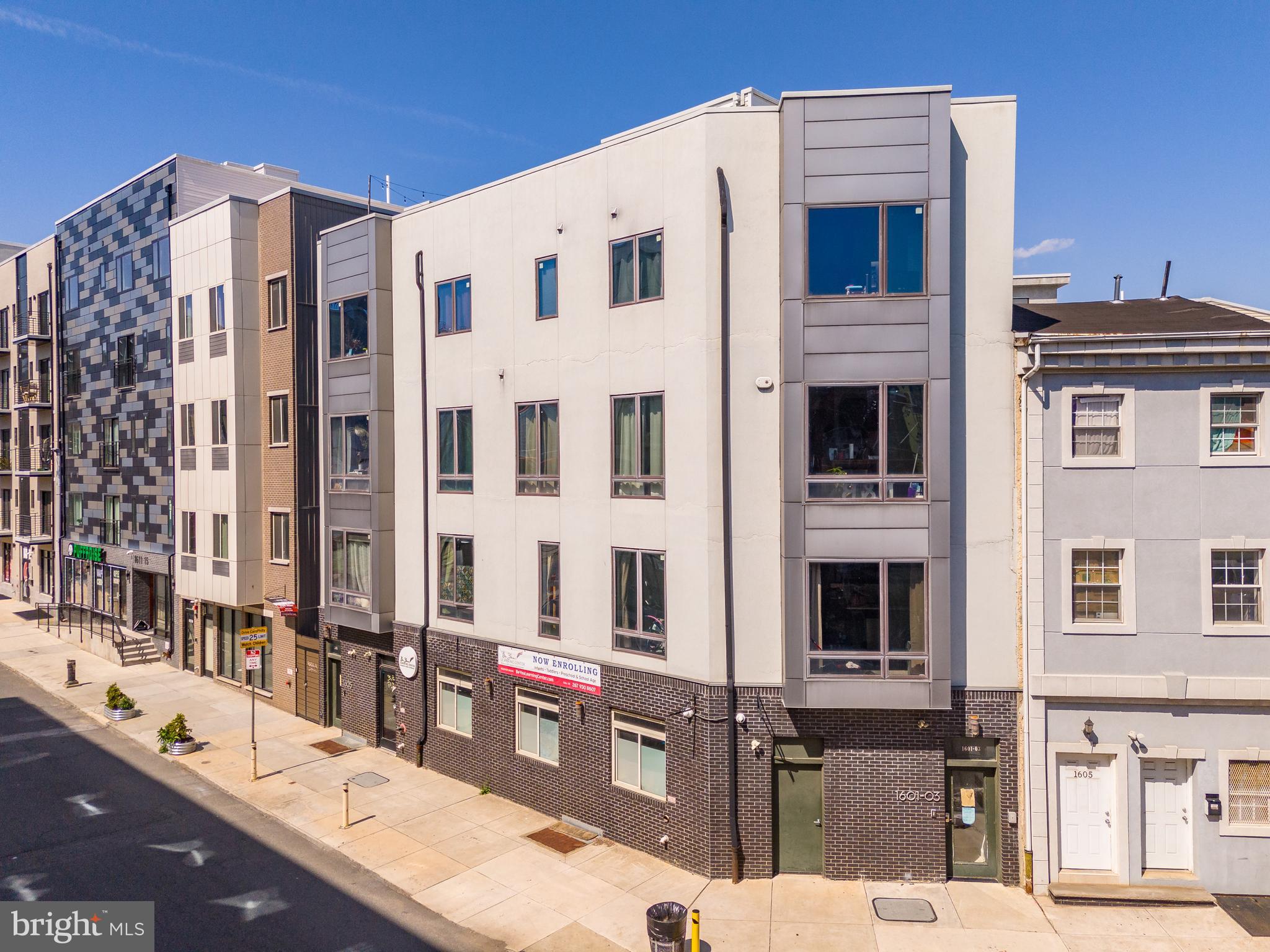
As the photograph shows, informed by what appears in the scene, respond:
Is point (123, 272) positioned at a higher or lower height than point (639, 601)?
higher

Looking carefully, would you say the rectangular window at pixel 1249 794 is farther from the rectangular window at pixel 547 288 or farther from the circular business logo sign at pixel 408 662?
the circular business logo sign at pixel 408 662

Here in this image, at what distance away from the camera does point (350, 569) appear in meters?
23.2

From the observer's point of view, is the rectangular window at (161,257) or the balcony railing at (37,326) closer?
the rectangular window at (161,257)

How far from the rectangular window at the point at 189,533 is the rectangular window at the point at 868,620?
24.9 meters

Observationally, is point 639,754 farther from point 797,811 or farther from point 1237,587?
point 1237,587

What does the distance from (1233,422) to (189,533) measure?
32.5m

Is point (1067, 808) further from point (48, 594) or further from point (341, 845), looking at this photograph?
point (48, 594)

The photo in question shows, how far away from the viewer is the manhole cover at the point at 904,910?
1366 centimetres

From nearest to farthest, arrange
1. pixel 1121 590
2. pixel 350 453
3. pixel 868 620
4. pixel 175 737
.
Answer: pixel 868 620
pixel 1121 590
pixel 175 737
pixel 350 453

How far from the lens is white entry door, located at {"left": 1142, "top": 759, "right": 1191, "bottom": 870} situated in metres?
14.8

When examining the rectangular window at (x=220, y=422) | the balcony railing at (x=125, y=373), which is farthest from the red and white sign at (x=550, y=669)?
the balcony railing at (x=125, y=373)

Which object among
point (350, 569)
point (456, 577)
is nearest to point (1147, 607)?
point (456, 577)

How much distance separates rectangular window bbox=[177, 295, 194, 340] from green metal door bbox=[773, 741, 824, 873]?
87.2 feet

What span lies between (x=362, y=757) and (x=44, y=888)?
8.12m
